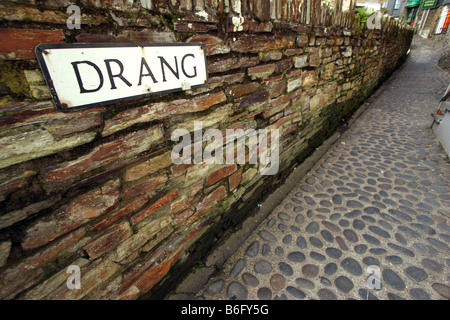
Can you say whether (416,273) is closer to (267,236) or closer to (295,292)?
(295,292)

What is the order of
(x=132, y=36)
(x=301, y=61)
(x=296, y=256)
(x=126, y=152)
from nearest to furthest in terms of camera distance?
1. (x=132, y=36)
2. (x=126, y=152)
3. (x=296, y=256)
4. (x=301, y=61)

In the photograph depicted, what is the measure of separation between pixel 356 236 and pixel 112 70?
2.25 m

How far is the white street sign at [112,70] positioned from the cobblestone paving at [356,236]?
1492mm

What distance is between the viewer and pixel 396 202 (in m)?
2.19

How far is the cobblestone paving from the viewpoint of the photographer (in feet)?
4.85

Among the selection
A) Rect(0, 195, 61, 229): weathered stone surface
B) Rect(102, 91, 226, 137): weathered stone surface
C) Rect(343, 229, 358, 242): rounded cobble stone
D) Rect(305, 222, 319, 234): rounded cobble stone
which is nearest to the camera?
Rect(0, 195, 61, 229): weathered stone surface

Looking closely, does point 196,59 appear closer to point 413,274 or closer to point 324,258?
point 324,258

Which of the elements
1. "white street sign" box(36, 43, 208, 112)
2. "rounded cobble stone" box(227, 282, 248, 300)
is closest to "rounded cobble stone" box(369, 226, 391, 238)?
"rounded cobble stone" box(227, 282, 248, 300)

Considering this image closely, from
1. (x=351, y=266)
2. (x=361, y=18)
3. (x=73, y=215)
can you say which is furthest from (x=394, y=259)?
(x=361, y=18)

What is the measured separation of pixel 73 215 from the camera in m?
0.89

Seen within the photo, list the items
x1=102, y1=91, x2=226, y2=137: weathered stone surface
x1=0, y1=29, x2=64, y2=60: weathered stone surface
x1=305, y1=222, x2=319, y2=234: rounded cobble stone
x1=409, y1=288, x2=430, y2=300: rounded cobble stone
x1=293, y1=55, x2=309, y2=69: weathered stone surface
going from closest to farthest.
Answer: x1=0, y1=29, x2=64, y2=60: weathered stone surface, x1=102, y1=91, x2=226, y2=137: weathered stone surface, x1=409, y1=288, x2=430, y2=300: rounded cobble stone, x1=305, y1=222, x2=319, y2=234: rounded cobble stone, x1=293, y1=55, x2=309, y2=69: weathered stone surface

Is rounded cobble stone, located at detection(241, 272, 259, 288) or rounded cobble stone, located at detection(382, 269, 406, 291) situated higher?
rounded cobble stone, located at detection(382, 269, 406, 291)

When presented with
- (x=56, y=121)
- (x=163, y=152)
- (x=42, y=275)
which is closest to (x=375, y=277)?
(x=163, y=152)

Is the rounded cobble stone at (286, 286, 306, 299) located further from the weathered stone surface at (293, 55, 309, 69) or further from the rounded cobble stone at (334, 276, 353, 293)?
the weathered stone surface at (293, 55, 309, 69)
